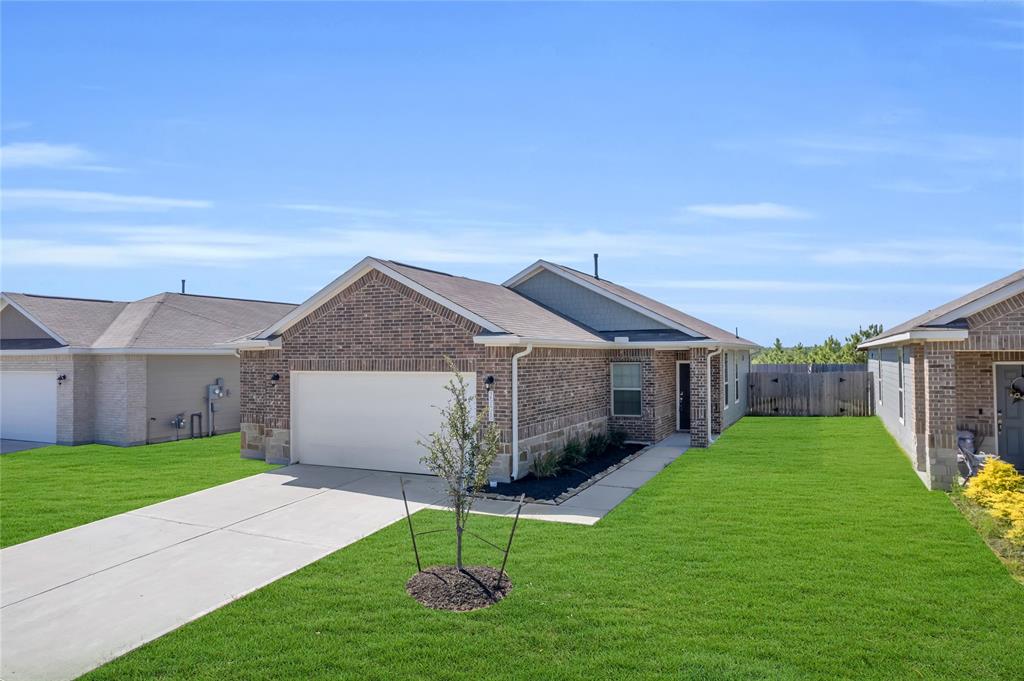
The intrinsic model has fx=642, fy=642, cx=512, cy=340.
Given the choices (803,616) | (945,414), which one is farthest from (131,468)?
(945,414)

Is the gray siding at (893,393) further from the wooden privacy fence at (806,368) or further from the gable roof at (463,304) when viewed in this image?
the gable roof at (463,304)

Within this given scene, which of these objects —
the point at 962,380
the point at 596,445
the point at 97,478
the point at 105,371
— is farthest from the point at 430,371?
the point at 105,371

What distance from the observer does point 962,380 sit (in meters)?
13.6

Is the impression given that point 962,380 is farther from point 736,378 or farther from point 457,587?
point 457,587

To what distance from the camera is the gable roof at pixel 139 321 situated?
19.3 m

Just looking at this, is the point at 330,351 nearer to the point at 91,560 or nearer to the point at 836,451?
the point at 91,560

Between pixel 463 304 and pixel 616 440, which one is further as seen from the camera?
pixel 616 440

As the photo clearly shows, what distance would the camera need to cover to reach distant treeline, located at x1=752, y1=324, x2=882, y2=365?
3438 cm

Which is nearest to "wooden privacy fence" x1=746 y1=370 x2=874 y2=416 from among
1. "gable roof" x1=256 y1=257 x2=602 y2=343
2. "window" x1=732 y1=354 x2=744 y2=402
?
"window" x1=732 y1=354 x2=744 y2=402

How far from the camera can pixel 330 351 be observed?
47.8 ft

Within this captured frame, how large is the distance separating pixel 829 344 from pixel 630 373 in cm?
2480

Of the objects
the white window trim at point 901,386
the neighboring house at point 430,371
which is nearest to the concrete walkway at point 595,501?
the neighboring house at point 430,371

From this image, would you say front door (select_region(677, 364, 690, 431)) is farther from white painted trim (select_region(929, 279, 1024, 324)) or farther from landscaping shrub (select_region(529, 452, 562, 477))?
white painted trim (select_region(929, 279, 1024, 324))

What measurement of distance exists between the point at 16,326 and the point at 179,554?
16.8 metres
